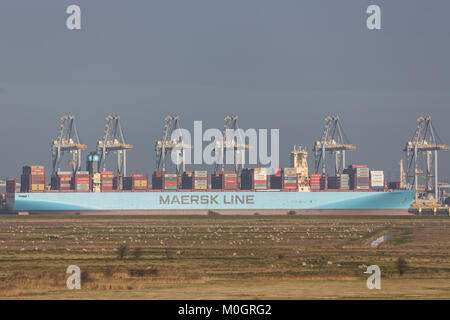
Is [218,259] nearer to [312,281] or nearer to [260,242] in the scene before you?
[312,281]

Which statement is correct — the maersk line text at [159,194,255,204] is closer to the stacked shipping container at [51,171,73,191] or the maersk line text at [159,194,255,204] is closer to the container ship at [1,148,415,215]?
the container ship at [1,148,415,215]

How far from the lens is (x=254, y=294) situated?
88.6 feet

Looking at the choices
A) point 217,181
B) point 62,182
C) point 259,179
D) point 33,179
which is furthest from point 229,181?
point 33,179

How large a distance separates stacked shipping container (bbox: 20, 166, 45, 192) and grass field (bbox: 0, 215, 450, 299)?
78.8 m

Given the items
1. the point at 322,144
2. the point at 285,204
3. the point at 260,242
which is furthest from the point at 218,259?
the point at 322,144

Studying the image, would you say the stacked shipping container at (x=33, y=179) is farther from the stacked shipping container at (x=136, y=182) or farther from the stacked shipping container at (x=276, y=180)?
the stacked shipping container at (x=276, y=180)

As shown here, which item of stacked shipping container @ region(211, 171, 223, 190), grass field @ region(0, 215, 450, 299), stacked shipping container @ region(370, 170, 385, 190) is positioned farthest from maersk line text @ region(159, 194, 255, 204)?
grass field @ region(0, 215, 450, 299)

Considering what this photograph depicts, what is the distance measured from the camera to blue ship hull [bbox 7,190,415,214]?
143250mm

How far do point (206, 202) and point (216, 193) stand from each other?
2694 millimetres

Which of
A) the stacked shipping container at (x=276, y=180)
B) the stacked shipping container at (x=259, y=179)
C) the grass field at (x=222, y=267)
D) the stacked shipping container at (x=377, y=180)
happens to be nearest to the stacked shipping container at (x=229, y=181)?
the stacked shipping container at (x=259, y=179)

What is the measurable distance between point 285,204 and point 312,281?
113311 mm

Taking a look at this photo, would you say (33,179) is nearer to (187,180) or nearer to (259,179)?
(187,180)

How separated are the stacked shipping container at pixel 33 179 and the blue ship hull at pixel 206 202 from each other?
283 cm

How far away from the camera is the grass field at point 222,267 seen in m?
27.8
